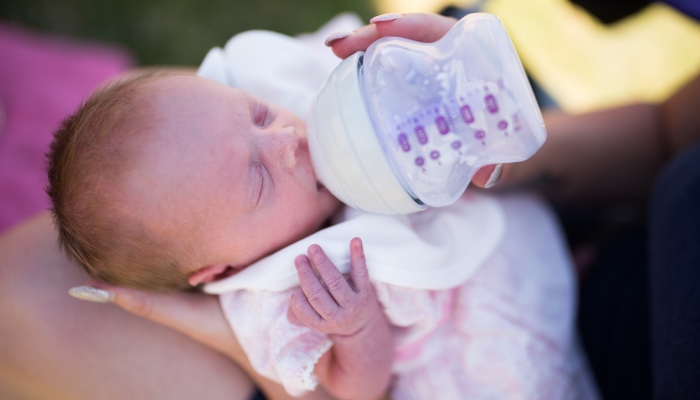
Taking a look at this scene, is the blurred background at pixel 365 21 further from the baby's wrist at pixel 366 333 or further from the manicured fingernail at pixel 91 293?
the baby's wrist at pixel 366 333

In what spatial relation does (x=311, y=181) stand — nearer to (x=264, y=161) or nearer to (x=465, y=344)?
(x=264, y=161)

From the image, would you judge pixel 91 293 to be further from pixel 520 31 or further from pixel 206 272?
pixel 520 31

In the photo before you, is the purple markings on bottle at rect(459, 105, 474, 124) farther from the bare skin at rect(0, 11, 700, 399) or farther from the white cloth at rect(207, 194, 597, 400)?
the white cloth at rect(207, 194, 597, 400)

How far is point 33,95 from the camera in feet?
5.52

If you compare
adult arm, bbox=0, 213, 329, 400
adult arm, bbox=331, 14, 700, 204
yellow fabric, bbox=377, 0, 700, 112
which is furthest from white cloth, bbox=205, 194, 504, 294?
yellow fabric, bbox=377, 0, 700, 112

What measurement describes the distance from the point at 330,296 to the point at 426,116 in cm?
39

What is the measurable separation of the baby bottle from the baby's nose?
0.29 ft

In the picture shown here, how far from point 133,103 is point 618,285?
1284 mm

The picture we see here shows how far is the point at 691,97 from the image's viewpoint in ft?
4.16

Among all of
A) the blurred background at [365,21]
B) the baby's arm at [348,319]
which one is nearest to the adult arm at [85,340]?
the baby's arm at [348,319]

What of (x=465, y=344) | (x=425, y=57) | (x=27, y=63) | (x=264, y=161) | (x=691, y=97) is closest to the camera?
(x=425, y=57)

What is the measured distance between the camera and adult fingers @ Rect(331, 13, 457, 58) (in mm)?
894

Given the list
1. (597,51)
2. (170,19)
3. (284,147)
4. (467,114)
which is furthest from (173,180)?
(597,51)

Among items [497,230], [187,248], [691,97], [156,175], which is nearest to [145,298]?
[187,248]
